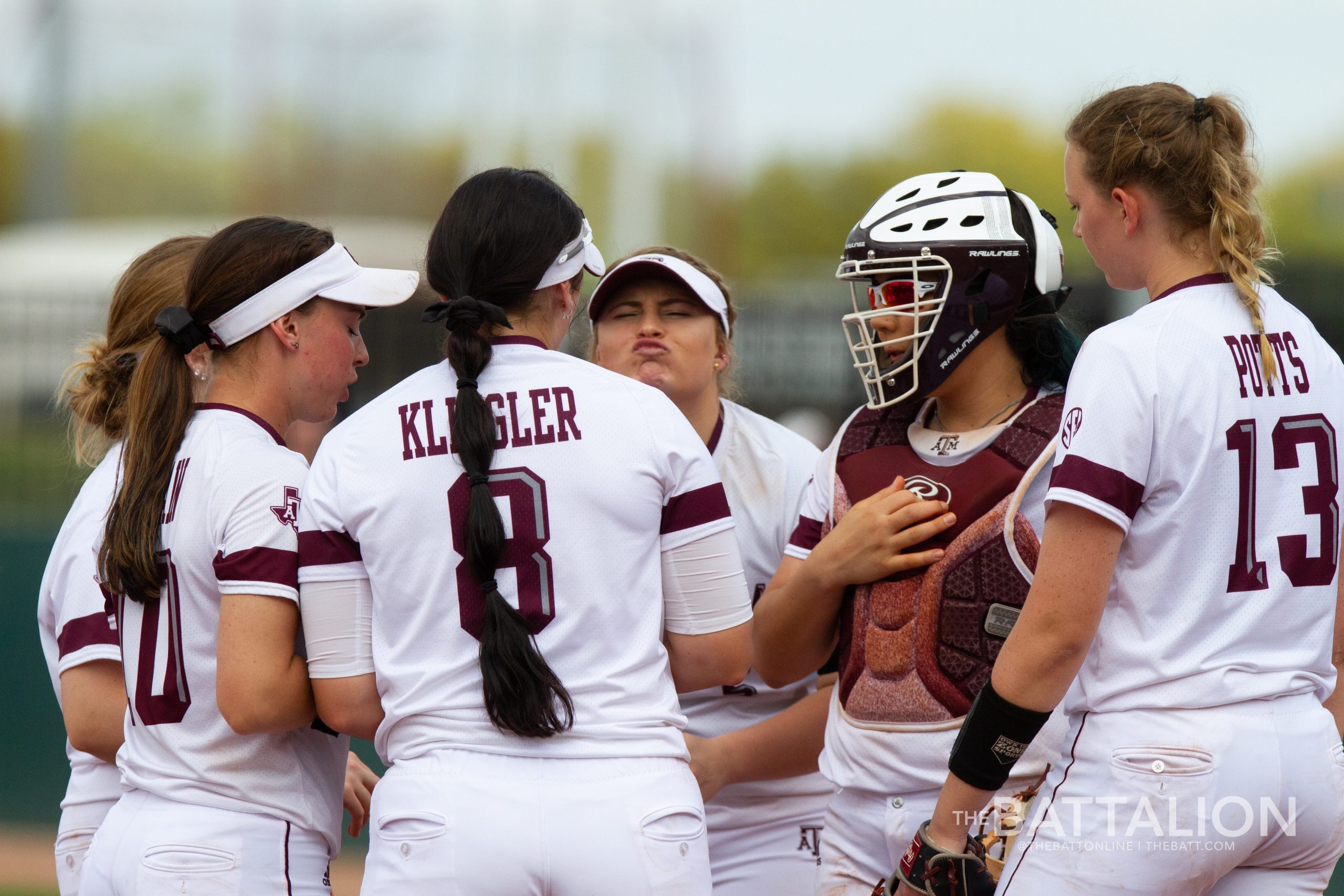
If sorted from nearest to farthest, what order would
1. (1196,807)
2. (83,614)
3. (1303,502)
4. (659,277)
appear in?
1. (1196,807)
2. (1303,502)
3. (83,614)
4. (659,277)

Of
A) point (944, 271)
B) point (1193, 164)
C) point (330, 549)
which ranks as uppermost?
point (1193, 164)

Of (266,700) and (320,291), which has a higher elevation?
(320,291)

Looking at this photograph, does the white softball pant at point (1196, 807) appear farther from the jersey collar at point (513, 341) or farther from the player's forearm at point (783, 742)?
the jersey collar at point (513, 341)

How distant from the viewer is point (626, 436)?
253 centimetres

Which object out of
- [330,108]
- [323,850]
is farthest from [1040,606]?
[330,108]

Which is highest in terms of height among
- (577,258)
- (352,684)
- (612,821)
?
(577,258)

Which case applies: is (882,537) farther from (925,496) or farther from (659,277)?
(659,277)

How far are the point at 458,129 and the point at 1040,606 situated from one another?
4032 centimetres

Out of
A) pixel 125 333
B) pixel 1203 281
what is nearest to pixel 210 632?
pixel 125 333

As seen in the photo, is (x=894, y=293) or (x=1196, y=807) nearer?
(x=1196, y=807)

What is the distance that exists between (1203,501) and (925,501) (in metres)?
0.68

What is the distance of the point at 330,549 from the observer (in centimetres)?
257

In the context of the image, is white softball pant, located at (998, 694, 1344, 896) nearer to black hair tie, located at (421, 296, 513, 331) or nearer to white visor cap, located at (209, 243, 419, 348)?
black hair tie, located at (421, 296, 513, 331)

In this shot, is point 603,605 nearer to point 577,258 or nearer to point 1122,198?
point 577,258
